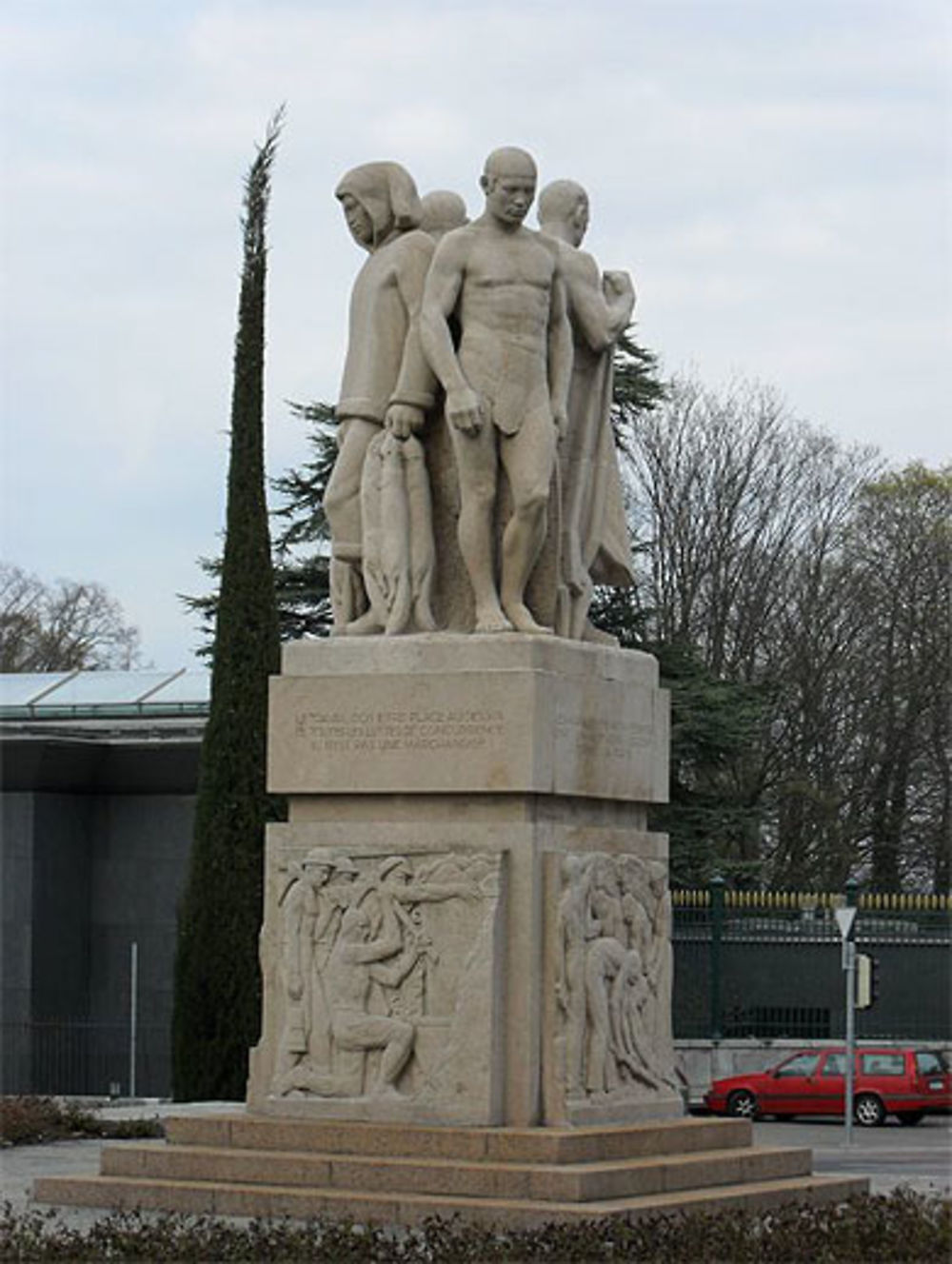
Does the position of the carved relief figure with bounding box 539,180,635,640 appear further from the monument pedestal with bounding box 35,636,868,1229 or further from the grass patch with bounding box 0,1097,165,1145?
the grass patch with bounding box 0,1097,165,1145

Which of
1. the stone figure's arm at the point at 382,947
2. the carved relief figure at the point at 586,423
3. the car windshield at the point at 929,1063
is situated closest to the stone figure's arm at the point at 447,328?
the carved relief figure at the point at 586,423

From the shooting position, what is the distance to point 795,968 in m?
35.5

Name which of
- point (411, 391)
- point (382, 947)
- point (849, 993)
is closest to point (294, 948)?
point (382, 947)

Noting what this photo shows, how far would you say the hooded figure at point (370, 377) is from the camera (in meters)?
16.1

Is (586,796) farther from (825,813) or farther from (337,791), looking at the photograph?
(825,813)

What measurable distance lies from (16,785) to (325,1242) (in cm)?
1941

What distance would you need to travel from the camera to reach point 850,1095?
92.6 feet

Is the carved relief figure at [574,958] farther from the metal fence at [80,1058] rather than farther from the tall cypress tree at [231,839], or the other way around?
the metal fence at [80,1058]

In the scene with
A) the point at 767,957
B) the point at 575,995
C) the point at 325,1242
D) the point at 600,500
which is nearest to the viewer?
the point at 325,1242

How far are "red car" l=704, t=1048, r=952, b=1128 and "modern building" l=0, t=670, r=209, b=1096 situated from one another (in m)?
6.48

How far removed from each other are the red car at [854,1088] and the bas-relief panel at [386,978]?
59.7ft

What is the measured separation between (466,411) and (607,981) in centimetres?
305

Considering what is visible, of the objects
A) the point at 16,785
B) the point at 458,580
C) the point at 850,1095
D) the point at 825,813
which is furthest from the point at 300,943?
the point at 825,813

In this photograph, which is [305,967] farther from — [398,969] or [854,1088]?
A: [854,1088]
